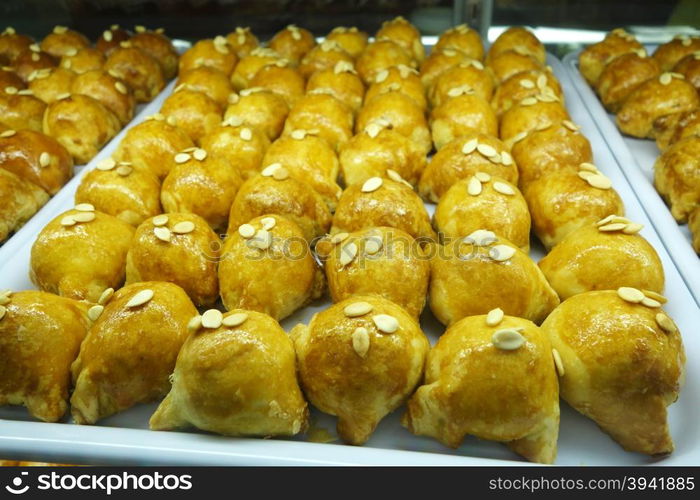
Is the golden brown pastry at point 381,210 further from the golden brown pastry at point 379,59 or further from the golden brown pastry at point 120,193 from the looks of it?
the golden brown pastry at point 379,59

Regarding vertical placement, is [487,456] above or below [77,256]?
below

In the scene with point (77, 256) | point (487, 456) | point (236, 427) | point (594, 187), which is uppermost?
point (594, 187)

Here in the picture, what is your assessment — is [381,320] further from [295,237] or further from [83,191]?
[83,191]

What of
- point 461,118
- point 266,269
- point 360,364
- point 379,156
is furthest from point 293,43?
point 360,364

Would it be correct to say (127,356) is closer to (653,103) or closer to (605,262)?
(605,262)

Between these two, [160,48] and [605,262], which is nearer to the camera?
[605,262]

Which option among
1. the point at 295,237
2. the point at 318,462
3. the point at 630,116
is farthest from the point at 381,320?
the point at 630,116

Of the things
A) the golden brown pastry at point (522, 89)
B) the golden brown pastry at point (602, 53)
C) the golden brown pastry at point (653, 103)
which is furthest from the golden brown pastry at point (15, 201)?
the golden brown pastry at point (602, 53)
